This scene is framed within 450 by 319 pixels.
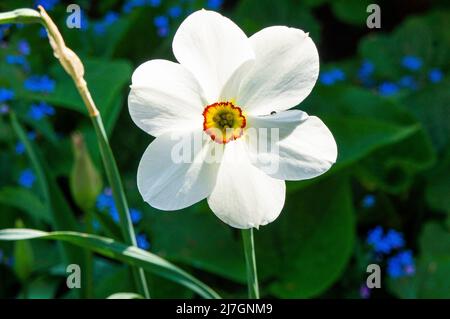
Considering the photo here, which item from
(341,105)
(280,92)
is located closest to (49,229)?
(341,105)

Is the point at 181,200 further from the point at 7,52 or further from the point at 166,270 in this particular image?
the point at 7,52

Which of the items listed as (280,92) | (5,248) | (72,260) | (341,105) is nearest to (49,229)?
(5,248)

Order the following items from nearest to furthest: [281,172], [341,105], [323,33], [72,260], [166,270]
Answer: [281,172] → [166,270] → [72,260] → [341,105] → [323,33]

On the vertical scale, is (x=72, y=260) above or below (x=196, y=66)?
below

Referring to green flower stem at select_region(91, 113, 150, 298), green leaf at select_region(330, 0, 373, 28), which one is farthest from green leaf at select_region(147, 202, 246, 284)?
green leaf at select_region(330, 0, 373, 28)

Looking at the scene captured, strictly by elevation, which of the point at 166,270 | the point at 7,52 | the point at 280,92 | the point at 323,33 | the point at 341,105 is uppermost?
the point at 323,33

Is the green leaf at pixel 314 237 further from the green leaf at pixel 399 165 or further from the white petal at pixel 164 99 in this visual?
the white petal at pixel 164 99

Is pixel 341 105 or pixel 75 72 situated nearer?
pixel 75 72

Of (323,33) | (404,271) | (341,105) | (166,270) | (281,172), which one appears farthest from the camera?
(323,33)
